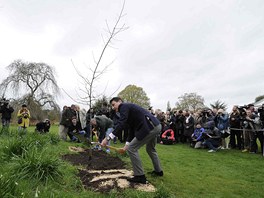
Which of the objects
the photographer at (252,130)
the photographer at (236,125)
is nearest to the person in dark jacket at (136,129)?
the photographer at (252,130)

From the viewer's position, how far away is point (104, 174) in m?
6.07

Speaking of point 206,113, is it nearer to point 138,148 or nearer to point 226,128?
point 226,128

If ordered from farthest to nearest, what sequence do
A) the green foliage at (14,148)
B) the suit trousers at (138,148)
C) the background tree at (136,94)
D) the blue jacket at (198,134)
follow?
1. the background tree at (136,94)
2. the blue jacket at (198,134)
3. the green foliage at (14,148)
4. the suit trousers at (138,148)

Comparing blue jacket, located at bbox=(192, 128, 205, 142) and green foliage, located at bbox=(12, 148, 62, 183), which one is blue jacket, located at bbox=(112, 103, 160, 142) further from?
blue jacket, located at bbox=(192, 128, 205, 142)

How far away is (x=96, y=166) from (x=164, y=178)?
1.94 meters

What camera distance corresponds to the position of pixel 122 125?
574cm

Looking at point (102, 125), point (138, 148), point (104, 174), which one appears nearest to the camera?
point (138, 148)

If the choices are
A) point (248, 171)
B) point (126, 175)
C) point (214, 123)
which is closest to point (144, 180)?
point (126, 175)

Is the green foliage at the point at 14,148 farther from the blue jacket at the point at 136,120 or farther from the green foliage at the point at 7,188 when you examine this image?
the green foliage at the point at 7,188

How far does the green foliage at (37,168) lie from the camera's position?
496cm

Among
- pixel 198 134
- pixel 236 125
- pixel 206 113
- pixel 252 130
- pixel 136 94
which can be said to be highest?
pixel 136 94

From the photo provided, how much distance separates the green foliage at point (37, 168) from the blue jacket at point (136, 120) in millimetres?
1434

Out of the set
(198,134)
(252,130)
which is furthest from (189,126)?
(252,130)

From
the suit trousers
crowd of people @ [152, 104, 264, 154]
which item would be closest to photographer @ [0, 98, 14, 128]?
crowd of people @ [152, 104, 264, 154]
